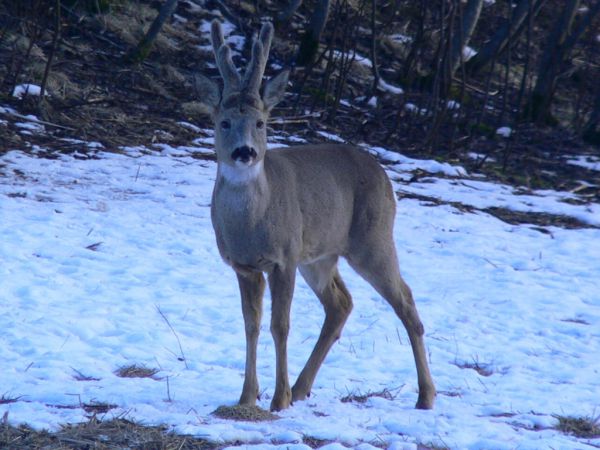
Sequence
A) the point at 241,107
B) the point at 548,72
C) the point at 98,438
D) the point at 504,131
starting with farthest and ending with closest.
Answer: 1. the point at 548,72
2. the point at 504,131
3. the point at 241,107
4. the point at 98,438

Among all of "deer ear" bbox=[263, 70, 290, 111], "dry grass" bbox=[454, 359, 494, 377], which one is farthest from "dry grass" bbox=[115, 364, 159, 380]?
"dry grass" bbox=[454, 359, 494, 377]

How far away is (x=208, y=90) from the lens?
5.95 m

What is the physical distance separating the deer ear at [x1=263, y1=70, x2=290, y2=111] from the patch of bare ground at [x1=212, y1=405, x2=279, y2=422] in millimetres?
1688

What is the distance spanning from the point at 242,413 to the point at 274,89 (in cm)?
182

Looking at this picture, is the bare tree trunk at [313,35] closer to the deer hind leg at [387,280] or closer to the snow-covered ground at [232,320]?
the snow-covered ground at [232,320]

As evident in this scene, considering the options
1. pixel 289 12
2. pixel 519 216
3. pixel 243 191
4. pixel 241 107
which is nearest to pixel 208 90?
pixel 241 107

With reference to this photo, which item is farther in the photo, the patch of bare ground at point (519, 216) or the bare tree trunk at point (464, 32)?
the bare tree trunk at point (464, 32)

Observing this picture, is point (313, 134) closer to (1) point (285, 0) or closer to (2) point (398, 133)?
(2) point (398, 133)

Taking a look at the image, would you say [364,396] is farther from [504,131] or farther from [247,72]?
[504,131]

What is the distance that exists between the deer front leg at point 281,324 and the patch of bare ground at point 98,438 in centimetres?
103

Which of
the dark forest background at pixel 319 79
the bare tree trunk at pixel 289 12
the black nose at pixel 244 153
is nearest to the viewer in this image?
the black nose at pixel 244 153

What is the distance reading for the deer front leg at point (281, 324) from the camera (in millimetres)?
5855

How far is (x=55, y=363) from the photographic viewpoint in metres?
A: 6.36

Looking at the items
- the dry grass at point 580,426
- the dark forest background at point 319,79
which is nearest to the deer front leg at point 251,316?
the dry grass at point 580,426
